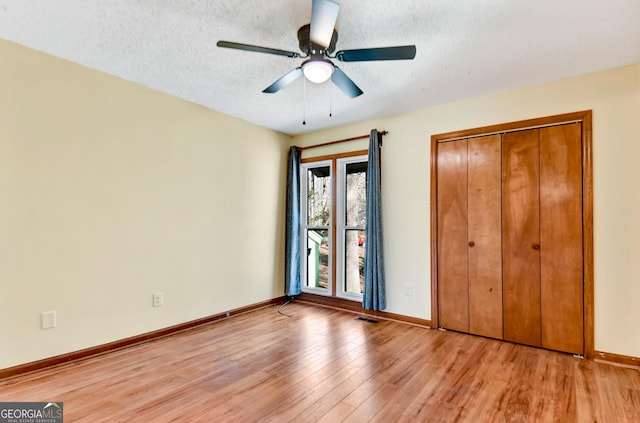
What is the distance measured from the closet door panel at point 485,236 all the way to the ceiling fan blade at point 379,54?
1.77 metres

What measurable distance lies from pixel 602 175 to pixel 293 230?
335 cm

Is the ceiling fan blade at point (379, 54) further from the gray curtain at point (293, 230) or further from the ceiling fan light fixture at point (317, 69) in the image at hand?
the gray curtain at point (293, 230)

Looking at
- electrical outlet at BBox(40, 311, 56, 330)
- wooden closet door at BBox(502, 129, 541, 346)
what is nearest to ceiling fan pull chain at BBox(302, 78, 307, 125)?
wooden closet door at BBox(502, 129, 541, 346)

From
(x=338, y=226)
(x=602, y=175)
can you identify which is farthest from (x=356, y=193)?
(x=602, y=175)

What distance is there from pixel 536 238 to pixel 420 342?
1469 mm

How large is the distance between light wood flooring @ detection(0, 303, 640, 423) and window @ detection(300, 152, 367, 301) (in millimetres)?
1154

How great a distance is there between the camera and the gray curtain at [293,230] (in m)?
4.46

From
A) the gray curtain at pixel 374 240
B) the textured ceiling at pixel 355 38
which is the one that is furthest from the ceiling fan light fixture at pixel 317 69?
the gray curtain at pixel 374 240

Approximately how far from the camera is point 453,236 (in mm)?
3391

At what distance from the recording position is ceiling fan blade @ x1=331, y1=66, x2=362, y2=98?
2201 millimetres

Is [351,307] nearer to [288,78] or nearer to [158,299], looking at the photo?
[158,299]

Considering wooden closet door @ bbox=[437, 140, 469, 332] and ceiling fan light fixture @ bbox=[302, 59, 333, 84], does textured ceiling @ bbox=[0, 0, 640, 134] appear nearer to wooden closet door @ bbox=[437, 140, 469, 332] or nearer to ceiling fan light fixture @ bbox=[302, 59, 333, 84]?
ceiling fan light fixture @ bbox=[302, 59, 333, 84]

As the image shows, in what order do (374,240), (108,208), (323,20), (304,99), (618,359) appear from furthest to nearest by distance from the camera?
(374,240) → (304,99) → (108,208) → (618,359) → (323,20)

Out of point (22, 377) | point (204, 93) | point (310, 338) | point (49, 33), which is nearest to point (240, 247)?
point (310, 338)
